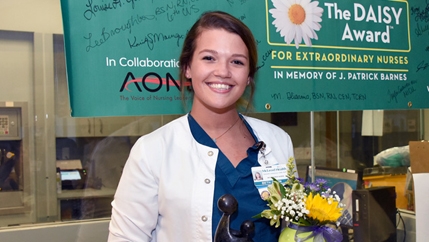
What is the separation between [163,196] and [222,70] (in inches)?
15.9

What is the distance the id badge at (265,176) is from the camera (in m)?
1.36

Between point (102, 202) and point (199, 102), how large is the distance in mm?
1373

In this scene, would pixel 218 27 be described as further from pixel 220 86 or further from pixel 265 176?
pixel 265 176

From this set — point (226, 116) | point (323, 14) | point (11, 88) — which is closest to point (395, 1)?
point (323, 14)

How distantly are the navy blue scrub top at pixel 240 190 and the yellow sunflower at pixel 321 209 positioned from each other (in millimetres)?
207

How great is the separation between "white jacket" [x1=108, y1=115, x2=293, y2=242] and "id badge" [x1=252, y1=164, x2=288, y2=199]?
0.44ft

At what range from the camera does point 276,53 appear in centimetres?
236

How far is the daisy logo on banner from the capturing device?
2385 millimetres
